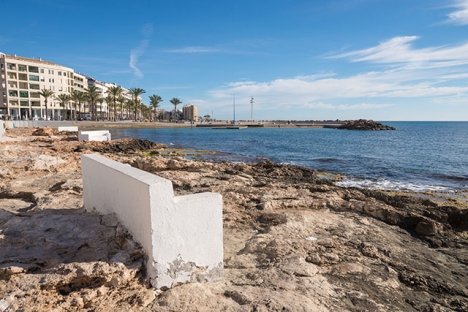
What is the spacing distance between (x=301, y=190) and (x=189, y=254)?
316 inches

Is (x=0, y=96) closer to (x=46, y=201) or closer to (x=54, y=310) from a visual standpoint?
(x=46, y=201)

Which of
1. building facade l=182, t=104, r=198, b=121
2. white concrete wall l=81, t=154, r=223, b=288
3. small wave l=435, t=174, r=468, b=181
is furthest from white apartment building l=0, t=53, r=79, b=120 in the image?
white concrete wall l=81, t=154, r=223, b=288

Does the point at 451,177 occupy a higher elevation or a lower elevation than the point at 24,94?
lower

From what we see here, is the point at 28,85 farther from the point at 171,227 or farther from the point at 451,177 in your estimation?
the point at 171,227

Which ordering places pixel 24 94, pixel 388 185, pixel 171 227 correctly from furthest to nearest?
pixel 24 94 → pixel 388 185 → pixel 171 227

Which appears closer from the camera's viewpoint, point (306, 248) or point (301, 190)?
point (306, 248)

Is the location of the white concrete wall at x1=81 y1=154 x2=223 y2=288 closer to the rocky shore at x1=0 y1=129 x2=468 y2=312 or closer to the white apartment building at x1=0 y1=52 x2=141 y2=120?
the rocky shore at x1=0 y1=129 x2=468 y2=312

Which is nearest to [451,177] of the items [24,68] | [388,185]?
[388,185]

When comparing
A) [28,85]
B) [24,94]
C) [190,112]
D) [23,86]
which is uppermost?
[28,85]

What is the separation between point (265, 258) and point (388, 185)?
14.2 m

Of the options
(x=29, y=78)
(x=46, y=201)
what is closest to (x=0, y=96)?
(x=29, y=78)

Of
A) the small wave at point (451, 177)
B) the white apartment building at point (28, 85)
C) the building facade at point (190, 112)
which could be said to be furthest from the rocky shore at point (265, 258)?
the building facade at point (190, 112)

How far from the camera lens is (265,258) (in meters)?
5.92

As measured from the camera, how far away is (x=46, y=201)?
8.10 m
